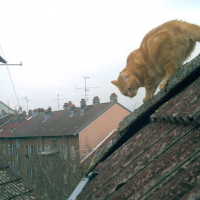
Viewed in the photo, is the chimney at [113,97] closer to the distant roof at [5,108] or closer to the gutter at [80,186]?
the gutter at [80,186]

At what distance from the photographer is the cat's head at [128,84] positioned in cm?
324

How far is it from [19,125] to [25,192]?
2501 cm

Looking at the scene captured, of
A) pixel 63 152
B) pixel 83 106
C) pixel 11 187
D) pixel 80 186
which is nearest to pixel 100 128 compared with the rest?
pixel 83 106

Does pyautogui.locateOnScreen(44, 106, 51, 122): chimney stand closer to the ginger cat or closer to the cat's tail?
the ginger cat

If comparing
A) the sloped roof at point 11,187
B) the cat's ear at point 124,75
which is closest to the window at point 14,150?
the sloped roof at point 11,187

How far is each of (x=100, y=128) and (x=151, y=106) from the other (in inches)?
670

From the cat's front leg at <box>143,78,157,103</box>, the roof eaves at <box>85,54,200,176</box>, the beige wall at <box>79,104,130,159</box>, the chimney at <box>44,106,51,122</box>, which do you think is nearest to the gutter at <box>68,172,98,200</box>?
the roof eaves at <box>85,54,200,176</box>

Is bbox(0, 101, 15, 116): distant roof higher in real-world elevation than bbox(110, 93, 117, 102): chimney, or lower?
higher

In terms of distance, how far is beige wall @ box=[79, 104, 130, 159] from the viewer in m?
18.3

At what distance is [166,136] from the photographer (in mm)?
1601

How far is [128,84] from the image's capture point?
3.34 metres

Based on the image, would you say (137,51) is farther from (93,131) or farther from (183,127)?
(93,131)

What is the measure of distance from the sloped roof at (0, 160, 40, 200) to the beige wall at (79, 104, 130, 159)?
14109 mm

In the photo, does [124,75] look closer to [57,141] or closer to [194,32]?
[194,32]
